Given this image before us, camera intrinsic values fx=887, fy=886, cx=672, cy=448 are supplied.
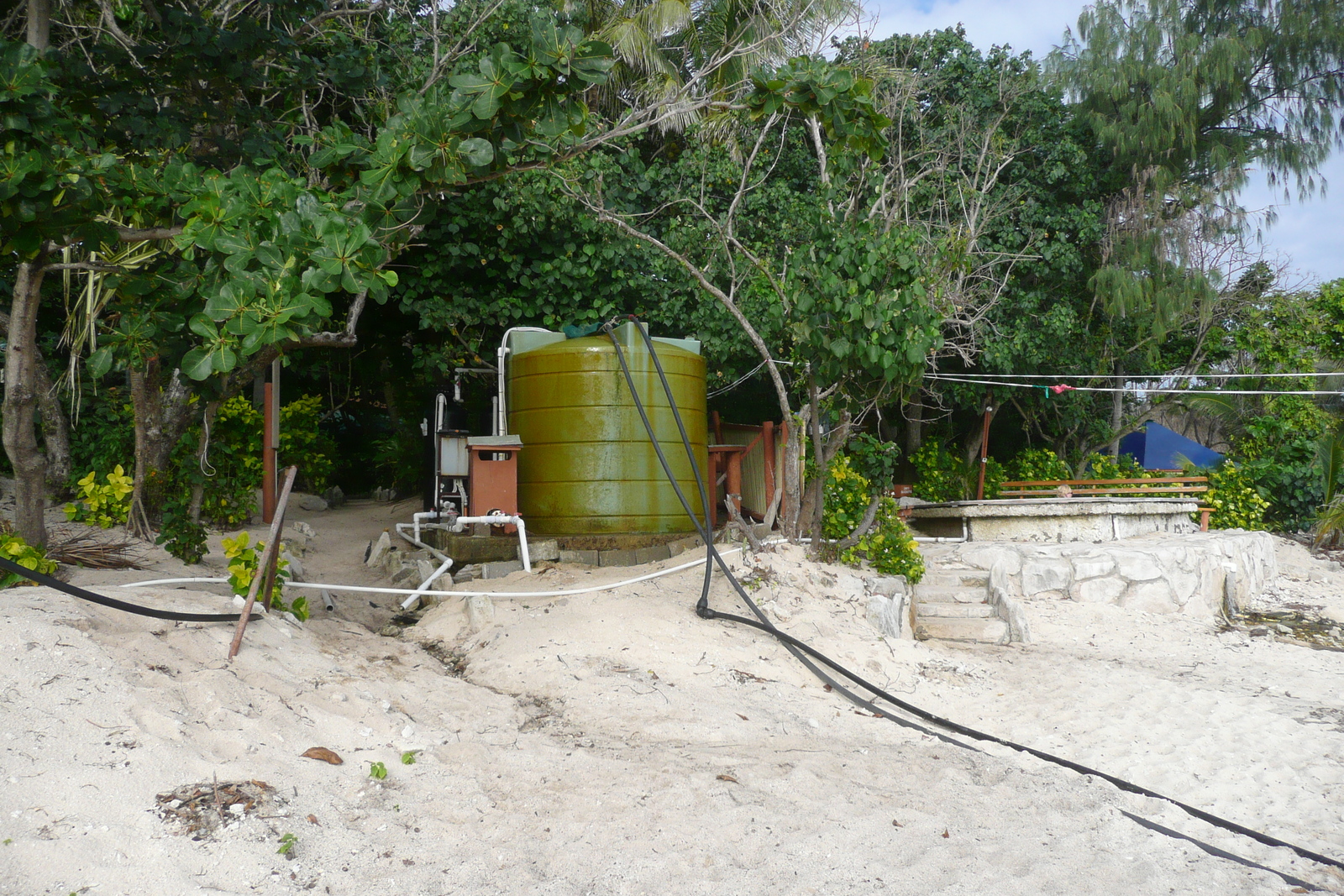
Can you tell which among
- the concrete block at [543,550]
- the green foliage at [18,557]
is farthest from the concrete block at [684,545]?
the green foliage at [18,557]

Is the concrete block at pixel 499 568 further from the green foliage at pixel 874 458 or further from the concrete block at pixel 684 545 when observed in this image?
the green foliage at pixel 874 458

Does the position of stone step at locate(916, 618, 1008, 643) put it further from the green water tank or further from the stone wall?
the green water tank

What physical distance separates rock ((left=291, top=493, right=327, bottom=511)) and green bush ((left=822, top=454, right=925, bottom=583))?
24.1 ft

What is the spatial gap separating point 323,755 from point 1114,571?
7.98 meters

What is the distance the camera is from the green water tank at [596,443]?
7316 millimetres

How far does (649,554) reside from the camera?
7.09 m

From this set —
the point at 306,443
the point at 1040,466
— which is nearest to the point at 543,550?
the point at 306,443

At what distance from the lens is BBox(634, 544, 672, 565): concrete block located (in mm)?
7070

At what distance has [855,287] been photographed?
231 inches

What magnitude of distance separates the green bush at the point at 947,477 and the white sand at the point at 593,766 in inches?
300

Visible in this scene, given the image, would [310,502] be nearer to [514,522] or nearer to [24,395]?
[514,522]

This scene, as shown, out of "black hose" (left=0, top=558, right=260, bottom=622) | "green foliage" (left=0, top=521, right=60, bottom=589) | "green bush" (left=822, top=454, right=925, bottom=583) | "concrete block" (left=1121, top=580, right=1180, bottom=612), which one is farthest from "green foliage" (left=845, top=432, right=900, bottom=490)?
"green foliage" (left=0, top=521, right=60, bottom=589)

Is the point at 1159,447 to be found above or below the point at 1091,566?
above

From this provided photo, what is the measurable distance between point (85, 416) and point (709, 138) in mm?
8155
